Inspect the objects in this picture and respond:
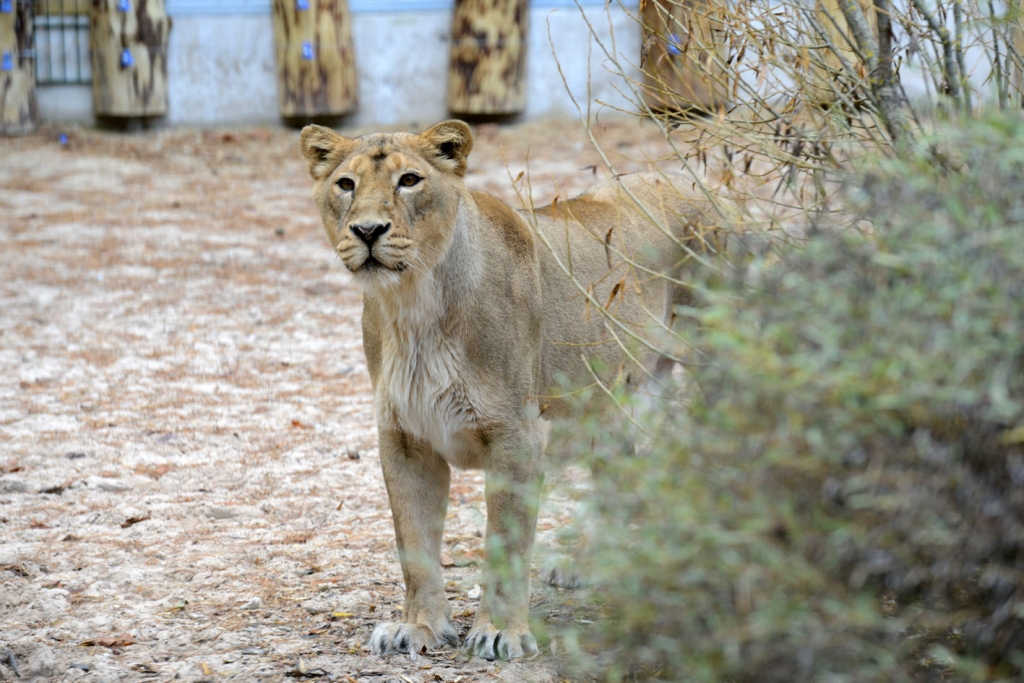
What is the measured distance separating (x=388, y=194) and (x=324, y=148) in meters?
0.47

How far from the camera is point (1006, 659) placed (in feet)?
6.81

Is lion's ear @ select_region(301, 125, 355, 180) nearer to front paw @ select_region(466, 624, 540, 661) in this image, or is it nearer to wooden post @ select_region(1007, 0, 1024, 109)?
front paw @ select_region(466, 624, 540, 661)

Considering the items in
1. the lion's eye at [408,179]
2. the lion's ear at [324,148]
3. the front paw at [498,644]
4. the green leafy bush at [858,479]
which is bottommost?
the front paw at [498,644]

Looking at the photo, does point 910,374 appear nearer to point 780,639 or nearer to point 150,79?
point 780,639

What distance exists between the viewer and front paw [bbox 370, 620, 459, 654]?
12.9 ft

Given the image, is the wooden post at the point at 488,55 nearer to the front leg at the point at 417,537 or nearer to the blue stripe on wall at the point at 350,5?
the blue stripe on wall at the point at 350,5

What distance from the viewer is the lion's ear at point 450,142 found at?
4.23 metres

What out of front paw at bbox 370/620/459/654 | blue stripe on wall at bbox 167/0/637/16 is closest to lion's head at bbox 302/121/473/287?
front paw at bbox 370/620/459/654

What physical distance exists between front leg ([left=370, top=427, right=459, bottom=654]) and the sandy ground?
0.08 m

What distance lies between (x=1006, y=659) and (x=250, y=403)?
5220 mm

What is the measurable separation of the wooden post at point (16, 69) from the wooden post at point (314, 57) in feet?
8.52

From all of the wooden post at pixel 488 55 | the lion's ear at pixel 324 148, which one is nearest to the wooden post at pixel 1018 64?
the lion's ear at pixel 324 148

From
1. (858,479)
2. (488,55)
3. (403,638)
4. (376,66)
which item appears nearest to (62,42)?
(376,66)

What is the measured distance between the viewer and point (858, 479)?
195cm
